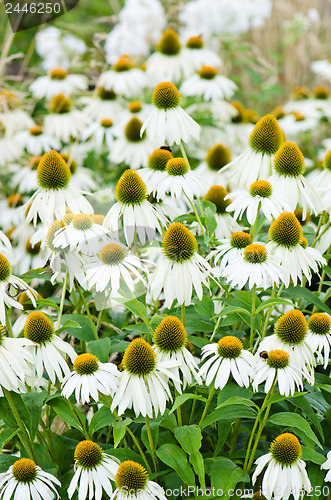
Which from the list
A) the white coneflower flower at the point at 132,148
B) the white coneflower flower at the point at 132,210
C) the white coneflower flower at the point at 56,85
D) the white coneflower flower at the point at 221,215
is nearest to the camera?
the white coneflower flower at the point at 132,210

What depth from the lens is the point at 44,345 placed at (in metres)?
1.26

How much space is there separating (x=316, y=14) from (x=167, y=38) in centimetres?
241

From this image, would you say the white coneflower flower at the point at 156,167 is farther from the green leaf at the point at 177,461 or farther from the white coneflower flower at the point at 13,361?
the green leaf at the point at 177,461

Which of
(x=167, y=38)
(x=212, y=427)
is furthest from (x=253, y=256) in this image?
(x=167, y=38)

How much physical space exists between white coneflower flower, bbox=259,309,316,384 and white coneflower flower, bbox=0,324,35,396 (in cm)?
51

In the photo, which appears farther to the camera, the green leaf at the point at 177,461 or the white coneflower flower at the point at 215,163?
the white coneflower flower at the point at 215,163

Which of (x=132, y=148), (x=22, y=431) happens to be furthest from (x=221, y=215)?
(x=132, y=148)

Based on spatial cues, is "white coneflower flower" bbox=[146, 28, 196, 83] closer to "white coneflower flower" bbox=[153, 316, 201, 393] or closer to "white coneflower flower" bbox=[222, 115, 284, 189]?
"white coneflower flower" bbox=[222, 115, 284, 189]

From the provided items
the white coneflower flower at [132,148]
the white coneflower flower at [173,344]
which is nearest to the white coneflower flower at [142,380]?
the white coneflower flower at [173,344]

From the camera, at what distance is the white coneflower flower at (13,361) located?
44.1 inches

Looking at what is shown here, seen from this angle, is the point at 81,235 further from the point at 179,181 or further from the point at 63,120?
the point at 63,120

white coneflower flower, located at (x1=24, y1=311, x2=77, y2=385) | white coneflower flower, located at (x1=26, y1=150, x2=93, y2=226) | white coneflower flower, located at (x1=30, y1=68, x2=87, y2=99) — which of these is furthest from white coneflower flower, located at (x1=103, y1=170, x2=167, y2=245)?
white coneflower flower, located at (x1=30, y1=68, x2=87, y2=99)

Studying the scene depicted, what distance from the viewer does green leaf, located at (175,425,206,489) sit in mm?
1118

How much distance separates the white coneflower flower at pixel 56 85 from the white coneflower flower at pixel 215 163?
134cm
